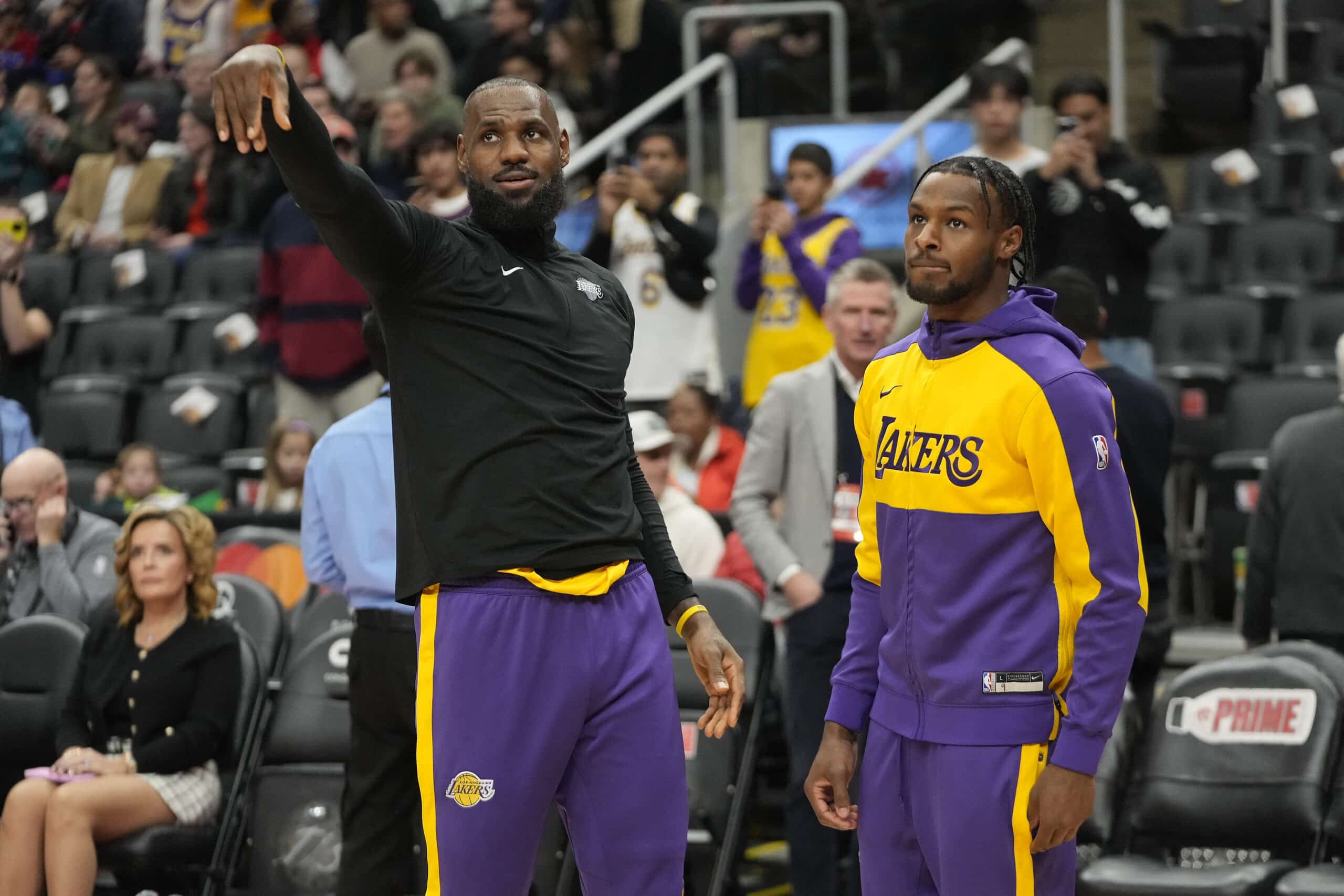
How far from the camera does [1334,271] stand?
9.33 metres

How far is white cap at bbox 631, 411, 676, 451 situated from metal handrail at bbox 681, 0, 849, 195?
404cm

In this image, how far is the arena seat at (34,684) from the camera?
607 cm

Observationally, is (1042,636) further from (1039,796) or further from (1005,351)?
(1005,351)

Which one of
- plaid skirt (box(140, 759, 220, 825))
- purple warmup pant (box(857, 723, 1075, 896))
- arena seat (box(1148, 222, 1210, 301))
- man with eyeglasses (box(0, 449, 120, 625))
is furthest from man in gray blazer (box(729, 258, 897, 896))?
arena seat (box(1148, 222, 1210, 301))

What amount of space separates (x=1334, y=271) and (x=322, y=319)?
202 inches

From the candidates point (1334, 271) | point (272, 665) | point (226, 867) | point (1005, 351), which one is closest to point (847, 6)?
point (1334, 271)

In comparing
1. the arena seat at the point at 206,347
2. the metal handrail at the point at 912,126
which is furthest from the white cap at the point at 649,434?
the arena seat at the point at 206,347

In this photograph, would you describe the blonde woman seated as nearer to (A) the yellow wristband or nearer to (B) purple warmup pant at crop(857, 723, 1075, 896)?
(A) the yellow wristband

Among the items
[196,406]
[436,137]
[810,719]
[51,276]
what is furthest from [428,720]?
[51,276]

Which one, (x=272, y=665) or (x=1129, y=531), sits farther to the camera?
(x=272, y=665)

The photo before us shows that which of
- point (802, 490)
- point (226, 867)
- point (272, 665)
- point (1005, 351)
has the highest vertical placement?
point (1005, 351)

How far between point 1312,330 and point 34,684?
5958 millimetres

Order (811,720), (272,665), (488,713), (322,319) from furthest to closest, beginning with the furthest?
(322,319) < (272,665) < (811,720) < (488,713)

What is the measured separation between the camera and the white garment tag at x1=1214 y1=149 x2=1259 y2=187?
10227 mm
